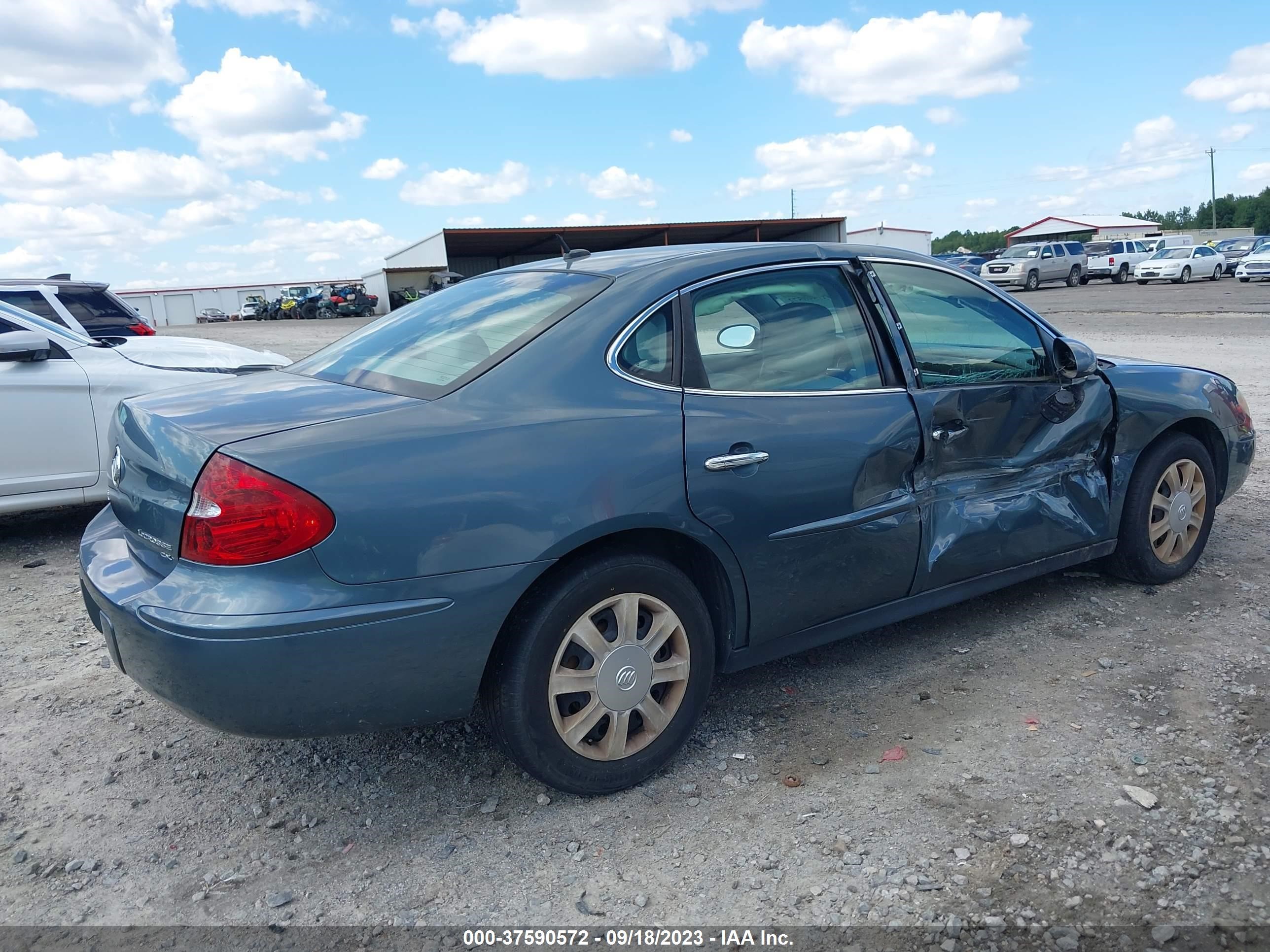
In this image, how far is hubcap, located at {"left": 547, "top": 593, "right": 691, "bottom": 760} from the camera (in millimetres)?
2865

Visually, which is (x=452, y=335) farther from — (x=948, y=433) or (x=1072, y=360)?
(x=1072, y=360)

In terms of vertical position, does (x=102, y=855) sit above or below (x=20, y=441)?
below

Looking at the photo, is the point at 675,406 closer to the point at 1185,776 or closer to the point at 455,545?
the point at 455,545

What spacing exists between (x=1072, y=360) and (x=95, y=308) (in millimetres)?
10729

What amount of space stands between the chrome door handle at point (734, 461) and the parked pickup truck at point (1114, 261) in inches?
1617

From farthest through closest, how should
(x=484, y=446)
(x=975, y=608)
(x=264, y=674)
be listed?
(x=975, y=608) → (x=484, y=446) → (x=264, y=674)

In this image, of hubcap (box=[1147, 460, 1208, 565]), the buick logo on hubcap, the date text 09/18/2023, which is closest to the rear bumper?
the buick logo on hubcap

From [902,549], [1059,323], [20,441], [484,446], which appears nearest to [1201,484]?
[902,549]

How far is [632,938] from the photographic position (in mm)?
2406

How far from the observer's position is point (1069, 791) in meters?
2.94

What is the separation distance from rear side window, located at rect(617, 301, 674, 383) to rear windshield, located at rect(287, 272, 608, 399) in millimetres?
205

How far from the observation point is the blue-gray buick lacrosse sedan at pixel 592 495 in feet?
8.36

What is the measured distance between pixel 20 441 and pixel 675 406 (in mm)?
4530

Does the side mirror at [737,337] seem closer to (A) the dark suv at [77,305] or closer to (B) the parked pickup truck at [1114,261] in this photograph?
(A) the dark suv at [77,305]
